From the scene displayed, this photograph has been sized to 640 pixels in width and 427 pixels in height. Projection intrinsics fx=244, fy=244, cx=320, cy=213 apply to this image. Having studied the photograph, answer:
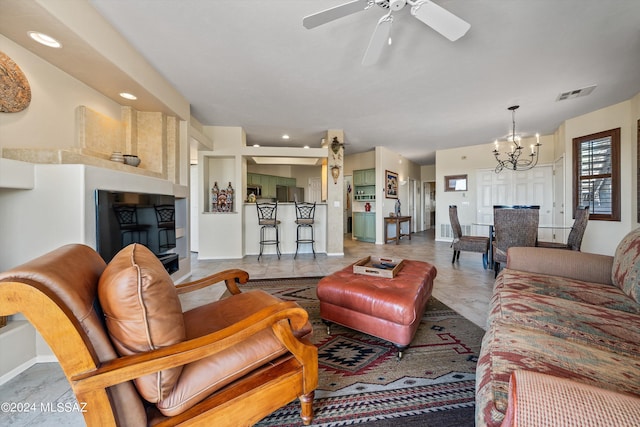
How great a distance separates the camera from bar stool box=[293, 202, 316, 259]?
488cm

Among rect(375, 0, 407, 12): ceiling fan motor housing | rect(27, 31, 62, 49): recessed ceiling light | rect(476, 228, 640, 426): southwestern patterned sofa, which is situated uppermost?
rect(375, 0, 407, 12): ceiling fan motor housing

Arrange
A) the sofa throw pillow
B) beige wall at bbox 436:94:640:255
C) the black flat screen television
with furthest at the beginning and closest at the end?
beige wall at bbox 436:94:640:255
the black flat screen television
the sofa throw pillow

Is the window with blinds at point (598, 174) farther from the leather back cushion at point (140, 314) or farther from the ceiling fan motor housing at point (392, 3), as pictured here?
the leather back cushion at point (140, 314)

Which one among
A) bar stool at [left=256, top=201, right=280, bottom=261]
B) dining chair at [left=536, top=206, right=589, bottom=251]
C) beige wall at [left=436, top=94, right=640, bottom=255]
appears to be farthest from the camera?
bar stool at [left=256, top=201, right=280, bottom=261]

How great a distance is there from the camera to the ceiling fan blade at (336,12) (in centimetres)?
161

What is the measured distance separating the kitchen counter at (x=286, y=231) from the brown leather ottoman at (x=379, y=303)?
3312mm

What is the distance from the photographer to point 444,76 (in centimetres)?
298

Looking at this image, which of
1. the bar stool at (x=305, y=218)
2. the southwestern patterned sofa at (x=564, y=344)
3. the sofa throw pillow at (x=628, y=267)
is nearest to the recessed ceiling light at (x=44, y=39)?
the southwestern patterned sofa at (x=564, y=344)

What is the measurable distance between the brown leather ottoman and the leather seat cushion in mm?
563

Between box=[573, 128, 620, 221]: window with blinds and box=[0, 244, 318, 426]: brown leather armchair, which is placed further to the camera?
box=[573, 128, 620, 221]: window with blinds

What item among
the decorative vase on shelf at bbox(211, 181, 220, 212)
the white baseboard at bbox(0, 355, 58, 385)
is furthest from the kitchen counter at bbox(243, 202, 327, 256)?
the white baseboard at bbox(0, 355, 58, 385)

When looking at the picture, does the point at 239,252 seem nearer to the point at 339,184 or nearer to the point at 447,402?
the point at 339,184

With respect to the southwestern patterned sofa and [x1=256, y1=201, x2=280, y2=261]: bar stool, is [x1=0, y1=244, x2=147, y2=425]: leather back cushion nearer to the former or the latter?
the southwestern patterned sofa

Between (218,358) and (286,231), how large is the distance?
4347mm
